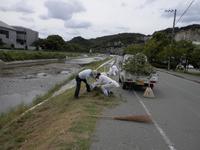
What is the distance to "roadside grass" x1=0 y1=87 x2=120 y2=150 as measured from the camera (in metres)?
6.97

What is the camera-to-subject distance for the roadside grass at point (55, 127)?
6.97 m

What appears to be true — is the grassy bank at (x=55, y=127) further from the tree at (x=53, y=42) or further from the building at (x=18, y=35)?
the tree at (x=53, y=42)

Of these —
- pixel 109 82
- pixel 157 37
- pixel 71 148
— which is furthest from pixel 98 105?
pixel 157 37

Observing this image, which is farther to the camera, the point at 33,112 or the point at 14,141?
the point at 33,112

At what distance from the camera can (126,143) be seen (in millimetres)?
6945

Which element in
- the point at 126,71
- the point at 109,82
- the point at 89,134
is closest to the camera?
the point at 89,134

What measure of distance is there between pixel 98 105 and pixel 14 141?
14.0ft

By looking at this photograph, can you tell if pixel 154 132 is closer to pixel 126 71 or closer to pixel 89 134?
pixel 89 134

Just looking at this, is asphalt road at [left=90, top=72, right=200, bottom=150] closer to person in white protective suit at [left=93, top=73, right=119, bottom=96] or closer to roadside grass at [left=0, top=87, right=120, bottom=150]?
roadside grass at [left=0, top=87, right=120, bottom=150]

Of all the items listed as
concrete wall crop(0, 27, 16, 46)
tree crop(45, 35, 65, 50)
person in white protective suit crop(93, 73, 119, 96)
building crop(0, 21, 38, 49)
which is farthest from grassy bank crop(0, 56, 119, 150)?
tree crop(45, 35, 65, 50)

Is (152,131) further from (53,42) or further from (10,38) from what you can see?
(53,42)

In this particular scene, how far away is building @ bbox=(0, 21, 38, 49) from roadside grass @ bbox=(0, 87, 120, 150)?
97.6 m

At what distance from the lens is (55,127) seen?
8969 mm

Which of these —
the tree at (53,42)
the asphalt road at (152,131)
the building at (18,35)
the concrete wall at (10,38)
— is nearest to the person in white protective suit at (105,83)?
the asphalt road at (152,131)
